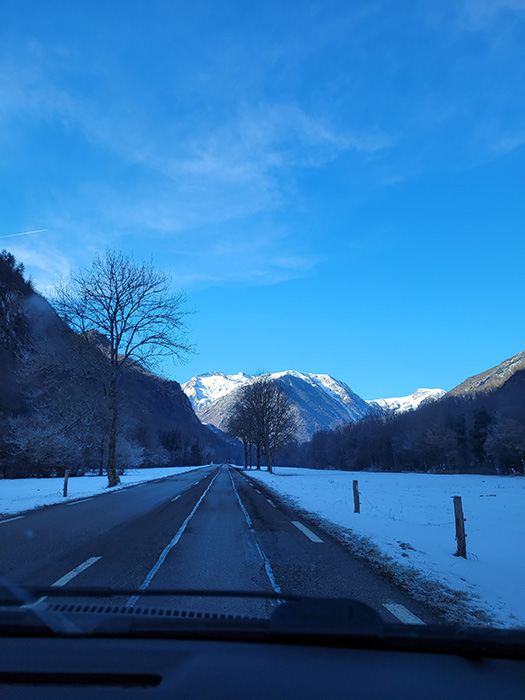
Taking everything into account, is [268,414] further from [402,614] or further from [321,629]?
[321,629]

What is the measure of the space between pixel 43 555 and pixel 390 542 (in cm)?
585

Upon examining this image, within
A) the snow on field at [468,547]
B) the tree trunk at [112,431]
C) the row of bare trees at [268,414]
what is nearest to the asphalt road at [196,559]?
the snow on field at [468,547]

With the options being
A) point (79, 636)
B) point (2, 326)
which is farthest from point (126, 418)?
point (79, 636)

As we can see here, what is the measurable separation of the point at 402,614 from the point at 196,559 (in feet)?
10.7

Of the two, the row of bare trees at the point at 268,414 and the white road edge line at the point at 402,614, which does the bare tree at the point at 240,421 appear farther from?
the white road edge line at the point at 402,614

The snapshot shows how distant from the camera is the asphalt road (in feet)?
15.5

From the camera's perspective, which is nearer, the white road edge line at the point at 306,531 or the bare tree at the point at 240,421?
the white road edge line at the point at 306,531

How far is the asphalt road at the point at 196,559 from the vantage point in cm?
473

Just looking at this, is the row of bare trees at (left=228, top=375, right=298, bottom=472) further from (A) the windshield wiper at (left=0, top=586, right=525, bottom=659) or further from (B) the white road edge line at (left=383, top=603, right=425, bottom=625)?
(A) the windshield wiper at (left=0, top=586, right=525, bottom=659)

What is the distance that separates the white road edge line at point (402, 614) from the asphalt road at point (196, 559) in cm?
2

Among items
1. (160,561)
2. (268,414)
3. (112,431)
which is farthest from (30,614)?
(268,414)

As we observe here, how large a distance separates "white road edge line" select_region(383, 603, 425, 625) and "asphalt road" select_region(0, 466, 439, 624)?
0.02 metres

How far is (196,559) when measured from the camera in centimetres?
633

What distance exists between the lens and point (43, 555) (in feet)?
21.3
